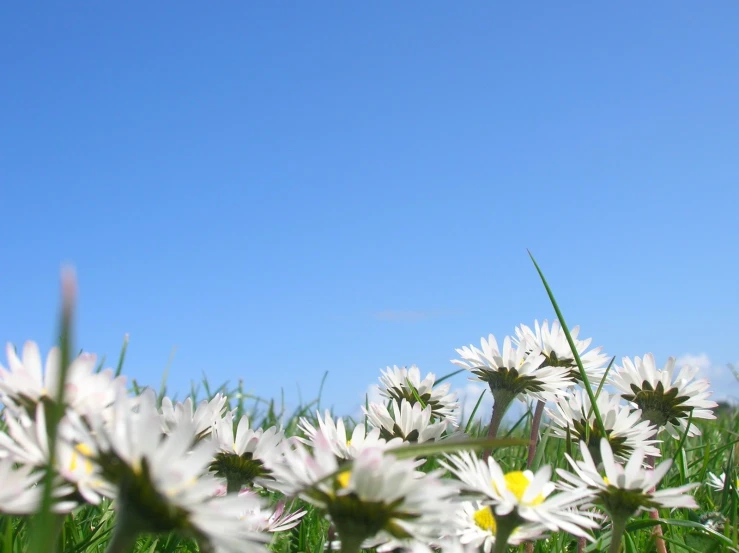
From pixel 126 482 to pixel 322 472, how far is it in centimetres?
35

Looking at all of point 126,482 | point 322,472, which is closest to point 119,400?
point 126,482

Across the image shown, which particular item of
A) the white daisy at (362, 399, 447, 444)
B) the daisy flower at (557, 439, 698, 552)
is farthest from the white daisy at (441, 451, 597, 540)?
the white daisy at (362, 399, 447, 444)

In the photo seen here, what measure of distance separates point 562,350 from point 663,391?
1.63 feet

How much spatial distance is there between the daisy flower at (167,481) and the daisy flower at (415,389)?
6.03 feet

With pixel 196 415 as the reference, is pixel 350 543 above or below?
below

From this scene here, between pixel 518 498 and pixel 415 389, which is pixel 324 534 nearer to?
pixel 415 389

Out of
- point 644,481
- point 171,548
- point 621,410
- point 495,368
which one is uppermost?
point 495,368

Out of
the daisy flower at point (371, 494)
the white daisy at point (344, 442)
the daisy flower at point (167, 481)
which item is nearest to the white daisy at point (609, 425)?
the white daisy at point (344, 442)

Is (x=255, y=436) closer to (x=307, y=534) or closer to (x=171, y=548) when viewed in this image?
(x=171, y=548)

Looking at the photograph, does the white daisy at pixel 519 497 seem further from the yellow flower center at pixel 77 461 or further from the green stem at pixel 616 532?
the yellow flower center at pixel 77 461

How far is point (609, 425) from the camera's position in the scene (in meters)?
2.39

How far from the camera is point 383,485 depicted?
1261mm

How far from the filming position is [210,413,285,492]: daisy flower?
2.01 m

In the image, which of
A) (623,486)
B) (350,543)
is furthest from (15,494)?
(623,486)
